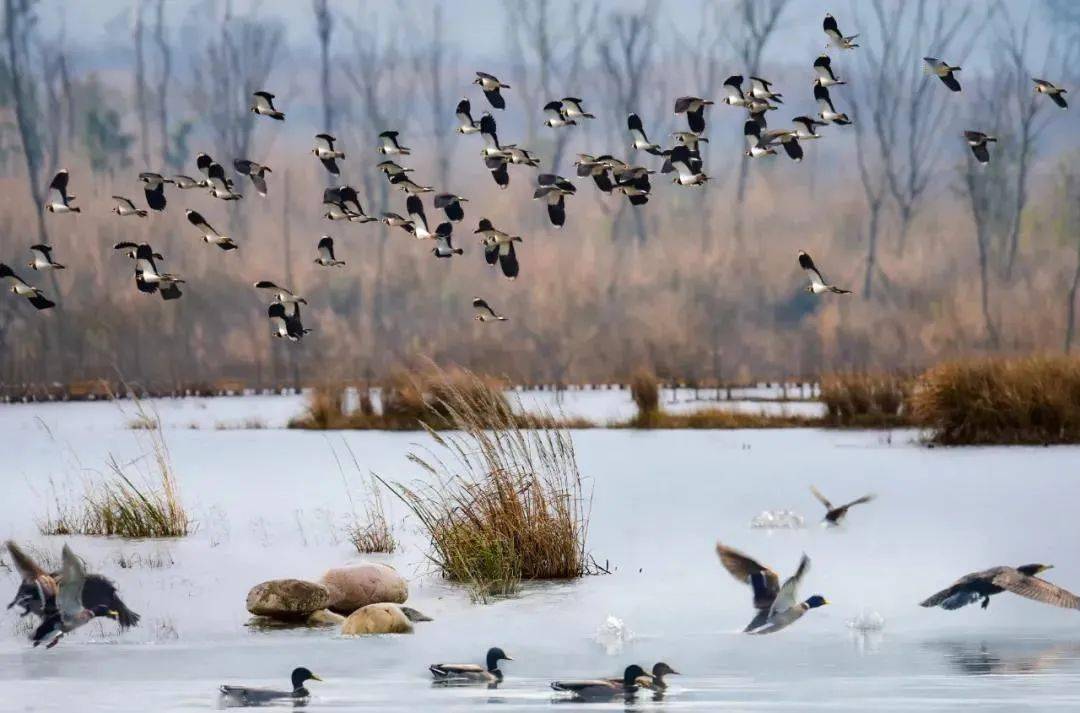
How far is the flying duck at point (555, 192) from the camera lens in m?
11.6

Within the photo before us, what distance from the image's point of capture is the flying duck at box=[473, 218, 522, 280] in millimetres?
11727

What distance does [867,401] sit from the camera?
85.2ft

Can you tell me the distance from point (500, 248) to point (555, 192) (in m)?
0.60

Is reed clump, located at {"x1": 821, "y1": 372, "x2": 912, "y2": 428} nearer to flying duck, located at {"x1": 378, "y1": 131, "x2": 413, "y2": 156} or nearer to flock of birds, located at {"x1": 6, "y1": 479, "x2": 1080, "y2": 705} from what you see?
flying duck, located at {"x1": 378, "y1": 131, "x2": 413, "y2": 156}

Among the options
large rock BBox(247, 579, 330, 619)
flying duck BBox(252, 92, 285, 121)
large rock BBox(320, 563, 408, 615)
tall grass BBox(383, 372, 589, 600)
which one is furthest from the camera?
flying duck BBox(252, 92, 285, 121)

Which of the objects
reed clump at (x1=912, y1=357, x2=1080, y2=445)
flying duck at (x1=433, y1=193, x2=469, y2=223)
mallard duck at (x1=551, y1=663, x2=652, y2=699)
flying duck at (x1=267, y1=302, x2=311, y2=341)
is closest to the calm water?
mallard duck at (x1=551, y1=663, x2=652, y2=699)

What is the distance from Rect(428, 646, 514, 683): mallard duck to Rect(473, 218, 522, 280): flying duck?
434 cm

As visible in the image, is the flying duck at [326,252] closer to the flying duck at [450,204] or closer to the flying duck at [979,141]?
the flying duck at [450,204]

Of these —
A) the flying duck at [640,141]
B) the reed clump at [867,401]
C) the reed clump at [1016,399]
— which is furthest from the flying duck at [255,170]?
the reed clump at [867,401]

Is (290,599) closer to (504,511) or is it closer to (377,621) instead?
(377,621)

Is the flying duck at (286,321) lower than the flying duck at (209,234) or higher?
lower

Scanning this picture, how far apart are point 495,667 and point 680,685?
0.91m

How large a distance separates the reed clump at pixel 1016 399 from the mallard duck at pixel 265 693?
51.7ft

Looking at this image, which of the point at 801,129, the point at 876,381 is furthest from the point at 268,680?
the point at 876,381
